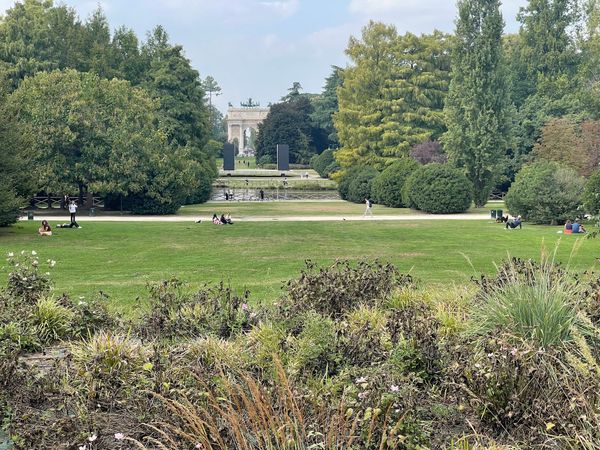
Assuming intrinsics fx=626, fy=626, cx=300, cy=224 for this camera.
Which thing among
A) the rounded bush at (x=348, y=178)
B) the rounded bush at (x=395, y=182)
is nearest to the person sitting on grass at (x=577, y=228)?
the rounded bush at (x=395, y=182)

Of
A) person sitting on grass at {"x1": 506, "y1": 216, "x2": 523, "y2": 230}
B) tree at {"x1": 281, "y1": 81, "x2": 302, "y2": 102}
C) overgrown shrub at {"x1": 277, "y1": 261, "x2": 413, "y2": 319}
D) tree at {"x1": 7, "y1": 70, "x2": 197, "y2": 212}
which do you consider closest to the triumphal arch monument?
tree at {"x1": 281, "y1": 81, "x2": 302, "y2": 102}

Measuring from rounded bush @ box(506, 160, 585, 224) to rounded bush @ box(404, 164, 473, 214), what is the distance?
237 inches

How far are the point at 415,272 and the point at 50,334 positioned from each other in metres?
9.08

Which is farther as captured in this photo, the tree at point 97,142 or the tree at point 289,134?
the tree at point 289,134

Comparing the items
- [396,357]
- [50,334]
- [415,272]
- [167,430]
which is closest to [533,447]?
[396,357]

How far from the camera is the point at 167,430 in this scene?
3666 millimetres

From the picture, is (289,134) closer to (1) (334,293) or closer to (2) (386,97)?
(2) (386,97)

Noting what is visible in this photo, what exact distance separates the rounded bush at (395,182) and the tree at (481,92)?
9.94 ft

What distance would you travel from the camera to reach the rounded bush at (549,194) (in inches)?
1014

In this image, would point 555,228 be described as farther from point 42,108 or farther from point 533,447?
point 42,108

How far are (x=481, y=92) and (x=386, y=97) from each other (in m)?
13.8

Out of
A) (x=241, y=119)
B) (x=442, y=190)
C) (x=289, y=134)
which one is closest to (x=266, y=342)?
(x=442, y=190)

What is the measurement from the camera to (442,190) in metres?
33.5

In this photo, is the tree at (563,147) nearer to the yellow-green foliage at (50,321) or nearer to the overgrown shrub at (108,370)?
the yellow-green foliage at (50,321)
